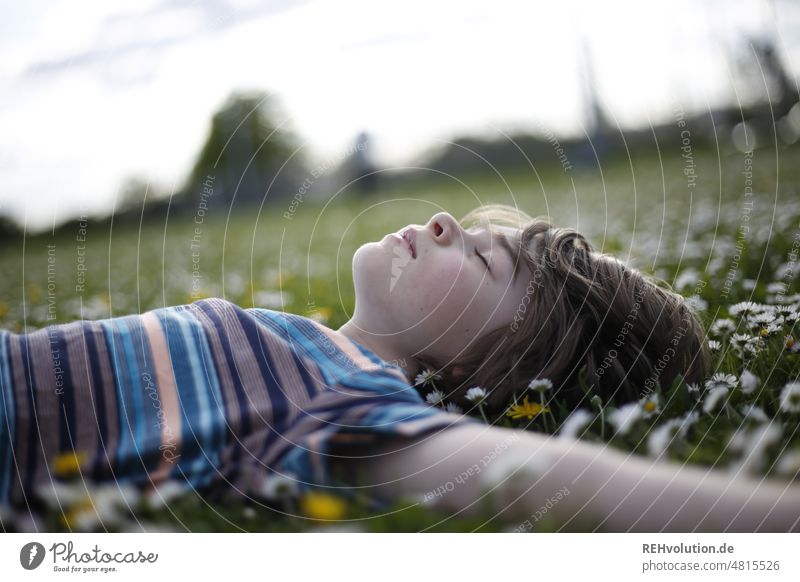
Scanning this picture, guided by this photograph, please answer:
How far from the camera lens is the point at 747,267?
114 centimetres

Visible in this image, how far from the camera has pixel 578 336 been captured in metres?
0.84

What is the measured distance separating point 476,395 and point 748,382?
0.28m

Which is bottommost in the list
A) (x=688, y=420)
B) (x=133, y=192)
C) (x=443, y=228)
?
(x=688, y=420)

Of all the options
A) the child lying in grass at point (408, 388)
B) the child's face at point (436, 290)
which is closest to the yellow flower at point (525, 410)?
the child lying in grass at point (408, 388)

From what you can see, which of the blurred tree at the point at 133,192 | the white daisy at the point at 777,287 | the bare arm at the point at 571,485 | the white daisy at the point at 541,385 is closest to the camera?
the bare arm at the point at 571,485

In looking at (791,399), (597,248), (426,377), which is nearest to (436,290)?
(426,377)

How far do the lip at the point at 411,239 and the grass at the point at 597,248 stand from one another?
222mm

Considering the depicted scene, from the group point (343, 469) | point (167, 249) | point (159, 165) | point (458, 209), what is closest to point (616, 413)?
point (343, 469)

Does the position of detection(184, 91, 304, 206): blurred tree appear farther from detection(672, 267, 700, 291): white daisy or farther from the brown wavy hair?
detection(672, 267, 700, 291): white daisy

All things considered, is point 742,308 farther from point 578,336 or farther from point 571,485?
point 571,485

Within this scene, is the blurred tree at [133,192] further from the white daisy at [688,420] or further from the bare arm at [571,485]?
the white daisy at [688,420]

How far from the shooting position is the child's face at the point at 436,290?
77 centimetres

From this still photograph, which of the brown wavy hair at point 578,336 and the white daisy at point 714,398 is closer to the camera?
the white daisy at point 714,398

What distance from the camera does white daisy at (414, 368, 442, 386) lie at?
826 mm
